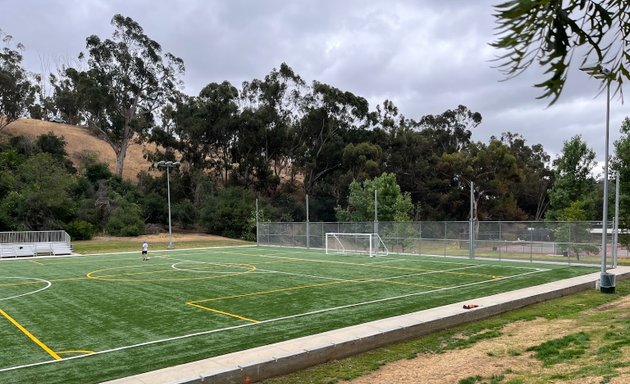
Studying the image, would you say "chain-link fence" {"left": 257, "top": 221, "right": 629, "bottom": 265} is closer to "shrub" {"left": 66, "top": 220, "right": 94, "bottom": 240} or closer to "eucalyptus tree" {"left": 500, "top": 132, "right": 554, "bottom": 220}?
"shrub" {"left": 66, "top": 220, "right": 94, "bottom": 240}

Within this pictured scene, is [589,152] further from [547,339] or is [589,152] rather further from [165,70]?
[165,70]

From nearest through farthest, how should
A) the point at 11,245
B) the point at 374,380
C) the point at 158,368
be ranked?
the point at 374,380 → the point at 158,368 → the point at 11,245

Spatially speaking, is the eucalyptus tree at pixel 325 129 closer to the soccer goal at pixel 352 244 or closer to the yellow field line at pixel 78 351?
the soccer goal at pixel 352 244

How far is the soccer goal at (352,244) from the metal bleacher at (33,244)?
69.1 feet

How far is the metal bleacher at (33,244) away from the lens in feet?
132

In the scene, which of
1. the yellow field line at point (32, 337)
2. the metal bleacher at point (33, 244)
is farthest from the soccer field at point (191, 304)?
the metal bleacher at point (33, 244)

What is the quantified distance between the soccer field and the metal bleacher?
44.7 ft

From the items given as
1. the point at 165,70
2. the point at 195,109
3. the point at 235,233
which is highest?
the point at 165,70

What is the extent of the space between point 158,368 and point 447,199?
64.6 meters

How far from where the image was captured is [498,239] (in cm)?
2973

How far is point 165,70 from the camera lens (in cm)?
7719

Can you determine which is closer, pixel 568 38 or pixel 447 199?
pixel 568 38

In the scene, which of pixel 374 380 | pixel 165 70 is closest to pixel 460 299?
pixel 374 380

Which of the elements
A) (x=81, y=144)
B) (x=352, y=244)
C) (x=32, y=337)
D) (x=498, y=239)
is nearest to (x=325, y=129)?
(x=352, y=244)
